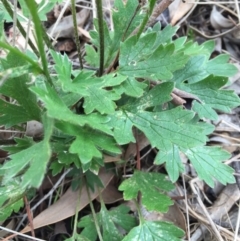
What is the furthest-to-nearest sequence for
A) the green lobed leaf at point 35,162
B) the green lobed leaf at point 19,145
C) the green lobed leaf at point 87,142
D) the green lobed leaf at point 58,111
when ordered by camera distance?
the green lobed leaf at point 19,145 < the green lobed leaf at point 87,142 < the green lobed leaf at point 58,111 < the green lobed leaf at point 35,162

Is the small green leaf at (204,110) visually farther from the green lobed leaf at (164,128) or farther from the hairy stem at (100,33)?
the hairy stem at (100,33)

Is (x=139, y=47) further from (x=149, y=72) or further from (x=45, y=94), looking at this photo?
(x=45, y=94)

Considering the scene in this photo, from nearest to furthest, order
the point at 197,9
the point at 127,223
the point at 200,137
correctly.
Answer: the point at 200,137
the point at 127,223
the point at 197,9

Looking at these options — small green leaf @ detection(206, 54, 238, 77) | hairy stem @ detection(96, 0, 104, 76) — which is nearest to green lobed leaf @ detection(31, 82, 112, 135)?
hairy stem @ detection(96, 0, 104, 76)

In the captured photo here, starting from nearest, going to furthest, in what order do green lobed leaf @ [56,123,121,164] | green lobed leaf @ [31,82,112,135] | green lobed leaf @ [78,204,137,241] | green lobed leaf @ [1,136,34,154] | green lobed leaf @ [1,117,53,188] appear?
green lobed leaf @ [1,117,53,188]
green lobed leaf @ [31,82,112,135]
green lobed leaf @ [56,123,121,164]
green lobed leaf @ [1,136,34,154]
green lobed leaf @ [78,204,137,241]

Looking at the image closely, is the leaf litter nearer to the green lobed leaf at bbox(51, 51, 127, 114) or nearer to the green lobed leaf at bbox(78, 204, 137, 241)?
the green lobed leaf at bbox(78, 204, 137, 241)

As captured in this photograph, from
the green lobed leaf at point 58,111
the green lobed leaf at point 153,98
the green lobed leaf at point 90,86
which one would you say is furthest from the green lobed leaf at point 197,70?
the green lobed leaf at point 58,111

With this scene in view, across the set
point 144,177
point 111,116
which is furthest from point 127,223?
point 111,116
